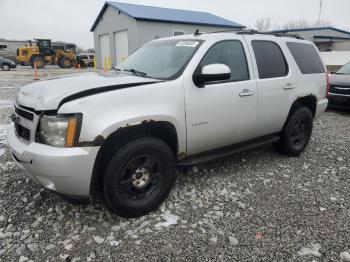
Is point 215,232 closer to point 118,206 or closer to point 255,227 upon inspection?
point 255,227

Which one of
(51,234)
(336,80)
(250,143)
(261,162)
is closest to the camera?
(51,234)

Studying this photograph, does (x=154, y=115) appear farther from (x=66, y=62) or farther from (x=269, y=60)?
(x=66, y=62)

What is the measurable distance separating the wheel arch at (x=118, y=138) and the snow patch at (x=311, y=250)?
1.58m

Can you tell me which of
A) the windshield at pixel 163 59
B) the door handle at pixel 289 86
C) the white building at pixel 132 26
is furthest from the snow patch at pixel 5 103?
the white building at pixel 132 26

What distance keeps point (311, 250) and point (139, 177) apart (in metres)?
1.70

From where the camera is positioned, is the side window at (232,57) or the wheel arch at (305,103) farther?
the wheel arch at (305,103)

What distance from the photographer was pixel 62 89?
2744 mm

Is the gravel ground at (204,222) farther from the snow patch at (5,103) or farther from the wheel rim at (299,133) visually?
the snow patch at (5,103)

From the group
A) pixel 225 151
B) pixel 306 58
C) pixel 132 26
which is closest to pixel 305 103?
pixel 306 58

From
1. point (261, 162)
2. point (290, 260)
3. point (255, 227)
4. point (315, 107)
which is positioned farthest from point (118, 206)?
point (315, 107)

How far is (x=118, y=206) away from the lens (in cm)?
287

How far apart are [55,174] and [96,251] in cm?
75

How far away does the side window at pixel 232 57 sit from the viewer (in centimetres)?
350

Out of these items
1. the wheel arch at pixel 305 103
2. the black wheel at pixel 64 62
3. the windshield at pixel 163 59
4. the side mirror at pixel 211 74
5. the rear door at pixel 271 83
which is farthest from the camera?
the black wheel at pixel 64 62
